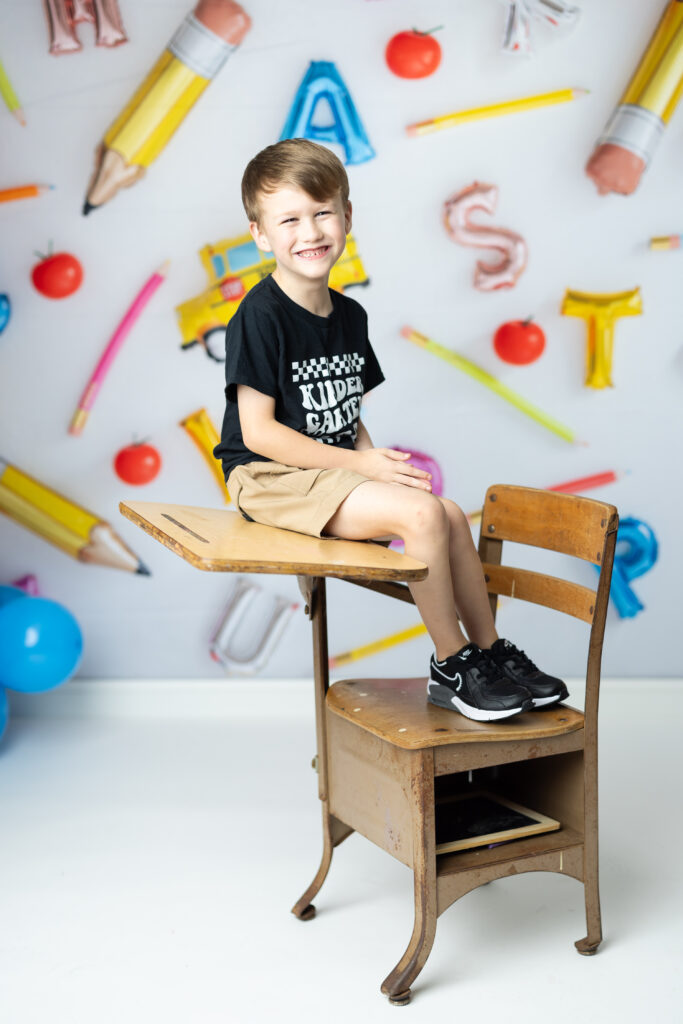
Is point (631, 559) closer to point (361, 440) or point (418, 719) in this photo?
point (361, 440)

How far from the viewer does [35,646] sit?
293 centimetres

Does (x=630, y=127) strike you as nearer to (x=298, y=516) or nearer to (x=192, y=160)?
(x=192, y=160)

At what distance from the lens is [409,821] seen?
1.82 m

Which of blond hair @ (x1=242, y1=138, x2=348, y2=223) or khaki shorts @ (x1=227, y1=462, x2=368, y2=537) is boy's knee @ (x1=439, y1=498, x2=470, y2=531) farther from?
blond hair @ (x1=242, y1=138, x2=348, y2=223)

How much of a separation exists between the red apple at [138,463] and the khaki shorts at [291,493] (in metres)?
1.38

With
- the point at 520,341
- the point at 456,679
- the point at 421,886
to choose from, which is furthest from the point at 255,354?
the point at 520,341

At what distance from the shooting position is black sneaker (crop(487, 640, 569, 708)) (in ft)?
6.31

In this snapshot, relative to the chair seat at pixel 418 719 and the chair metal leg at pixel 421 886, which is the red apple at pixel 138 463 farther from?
the chair metal leg at pixel 421 886

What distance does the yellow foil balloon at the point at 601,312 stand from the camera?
3.21m

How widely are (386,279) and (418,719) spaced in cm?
171

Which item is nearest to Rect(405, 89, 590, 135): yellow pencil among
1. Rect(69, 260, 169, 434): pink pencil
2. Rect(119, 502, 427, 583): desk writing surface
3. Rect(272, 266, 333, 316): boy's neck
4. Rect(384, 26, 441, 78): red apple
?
Rect(384, 26, 441, 78): red apple

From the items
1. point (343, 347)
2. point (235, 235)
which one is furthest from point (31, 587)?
point (343, 347)

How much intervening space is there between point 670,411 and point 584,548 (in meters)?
1.47

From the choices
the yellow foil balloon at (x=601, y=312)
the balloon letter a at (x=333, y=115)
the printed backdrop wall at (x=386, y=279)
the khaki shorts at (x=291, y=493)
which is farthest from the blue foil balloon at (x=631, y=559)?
the khaki shorts at (x=291, y=493)
